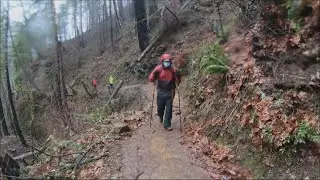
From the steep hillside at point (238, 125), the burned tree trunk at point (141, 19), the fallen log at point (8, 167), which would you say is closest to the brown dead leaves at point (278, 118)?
the steep hillside at point (238, 125)

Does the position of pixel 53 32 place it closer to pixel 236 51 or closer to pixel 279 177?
pixel 236 51

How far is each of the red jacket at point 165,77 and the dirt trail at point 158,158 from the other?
1.21 meters

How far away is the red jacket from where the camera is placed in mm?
10211

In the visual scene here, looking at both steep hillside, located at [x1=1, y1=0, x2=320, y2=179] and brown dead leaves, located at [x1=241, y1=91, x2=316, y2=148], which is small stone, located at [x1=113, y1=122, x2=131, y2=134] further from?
brown dead leaves, located at [x1=241, y1=91, x2=316, y2=148]

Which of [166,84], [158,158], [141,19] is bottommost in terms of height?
[158,158]

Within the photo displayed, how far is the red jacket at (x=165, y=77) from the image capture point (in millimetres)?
10211

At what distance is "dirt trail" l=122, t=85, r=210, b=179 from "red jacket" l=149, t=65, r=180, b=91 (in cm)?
121

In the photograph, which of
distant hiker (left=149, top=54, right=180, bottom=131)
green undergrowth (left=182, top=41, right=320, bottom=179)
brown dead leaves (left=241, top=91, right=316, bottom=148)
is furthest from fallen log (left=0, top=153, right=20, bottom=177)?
brown dead leaves (left=241, top=91, right=316, bottom=148)

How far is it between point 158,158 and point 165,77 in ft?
9.20

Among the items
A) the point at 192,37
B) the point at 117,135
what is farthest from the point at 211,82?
the point at 192,37

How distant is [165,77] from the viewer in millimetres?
10281

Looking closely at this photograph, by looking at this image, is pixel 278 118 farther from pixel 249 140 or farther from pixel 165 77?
pixel 165 77

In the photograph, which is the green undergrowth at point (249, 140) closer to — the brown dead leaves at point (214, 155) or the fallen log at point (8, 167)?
the brown dead leaves at point (214, 155)

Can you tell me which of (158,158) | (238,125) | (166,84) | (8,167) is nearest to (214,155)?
(238,125)
